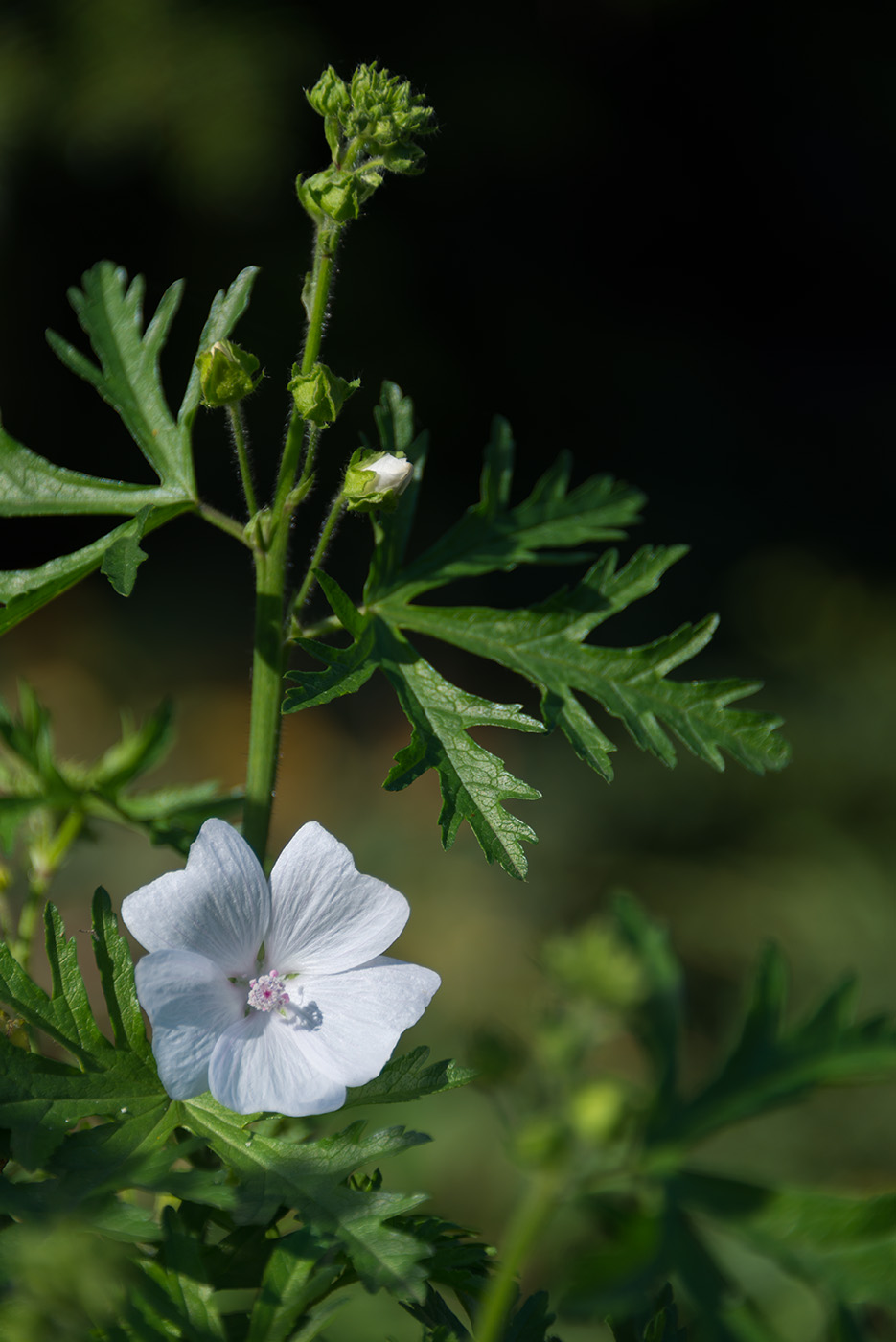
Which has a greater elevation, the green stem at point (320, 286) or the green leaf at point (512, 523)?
the green stem at point (320, 286)

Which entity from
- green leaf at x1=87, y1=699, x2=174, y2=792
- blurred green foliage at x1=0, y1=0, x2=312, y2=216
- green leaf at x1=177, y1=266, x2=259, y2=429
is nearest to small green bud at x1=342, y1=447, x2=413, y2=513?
green leaf at x1=177, y1=266, x2=259, y2=429

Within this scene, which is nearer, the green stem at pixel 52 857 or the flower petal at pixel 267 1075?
the flower petal at pixel 267 1075

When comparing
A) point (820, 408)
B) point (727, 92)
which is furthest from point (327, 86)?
point (820, 408)

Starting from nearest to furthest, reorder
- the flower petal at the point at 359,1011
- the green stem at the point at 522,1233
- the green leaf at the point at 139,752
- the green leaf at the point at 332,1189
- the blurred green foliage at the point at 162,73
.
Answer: the green stem at the point at 522,1233, the green leaf at the point at 332,1189, the flower petal at the point at 359,1011, the green leaf at the point at 139,752, the blurred green foliage at the point at 162,73

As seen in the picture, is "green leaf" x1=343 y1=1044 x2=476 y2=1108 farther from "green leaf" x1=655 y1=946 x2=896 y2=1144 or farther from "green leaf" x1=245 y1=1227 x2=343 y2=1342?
"green leaf" x1=655 y1=946 x2=896 y2=1144

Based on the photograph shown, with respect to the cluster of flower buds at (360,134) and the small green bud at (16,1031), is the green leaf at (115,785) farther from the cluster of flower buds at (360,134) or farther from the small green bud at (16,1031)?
the cluster of flower buds at (360,134)

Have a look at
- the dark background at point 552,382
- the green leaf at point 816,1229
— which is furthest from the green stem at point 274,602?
the dark background at point 552,382

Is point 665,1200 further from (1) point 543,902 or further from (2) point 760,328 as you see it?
(2) point 760,328
